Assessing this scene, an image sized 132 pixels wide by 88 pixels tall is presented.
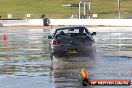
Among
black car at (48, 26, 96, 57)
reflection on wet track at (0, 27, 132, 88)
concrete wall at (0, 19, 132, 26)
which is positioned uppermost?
black car at (48, 26, 96, 57)

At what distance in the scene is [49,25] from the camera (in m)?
69.8

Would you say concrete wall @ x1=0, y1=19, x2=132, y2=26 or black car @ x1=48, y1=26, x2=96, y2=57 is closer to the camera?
black car @ x1=48, y1=26, x2=96, y2=57

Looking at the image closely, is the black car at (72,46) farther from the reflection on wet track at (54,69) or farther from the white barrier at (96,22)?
the white barrier at (96,22)

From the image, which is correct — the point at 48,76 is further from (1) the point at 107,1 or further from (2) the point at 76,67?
(1) the point at 107,1

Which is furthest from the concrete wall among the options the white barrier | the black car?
the black car

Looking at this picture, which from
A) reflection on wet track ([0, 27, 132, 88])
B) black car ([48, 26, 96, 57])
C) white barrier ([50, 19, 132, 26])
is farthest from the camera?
white barrier ([50, 19, 132, 26])

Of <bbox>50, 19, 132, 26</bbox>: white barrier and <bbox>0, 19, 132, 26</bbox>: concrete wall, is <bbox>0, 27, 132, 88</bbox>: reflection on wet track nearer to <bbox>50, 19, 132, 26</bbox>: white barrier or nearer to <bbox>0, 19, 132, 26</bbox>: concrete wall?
<bbox>50, 19, 132, 26</bbox>: white barrier

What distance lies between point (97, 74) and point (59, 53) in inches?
242

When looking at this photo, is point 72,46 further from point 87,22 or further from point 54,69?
point 87,22

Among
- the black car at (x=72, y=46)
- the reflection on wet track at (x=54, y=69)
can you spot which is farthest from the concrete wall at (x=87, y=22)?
the black car at (x=72, y=46)

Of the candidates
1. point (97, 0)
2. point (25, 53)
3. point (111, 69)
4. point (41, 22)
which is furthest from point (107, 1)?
point (111, 69)

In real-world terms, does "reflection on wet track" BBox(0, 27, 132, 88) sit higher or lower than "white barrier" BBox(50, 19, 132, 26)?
higher

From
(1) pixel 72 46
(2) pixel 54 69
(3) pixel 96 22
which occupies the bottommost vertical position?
(3) pixel 96 22

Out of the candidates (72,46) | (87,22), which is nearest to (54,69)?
(72,46)
